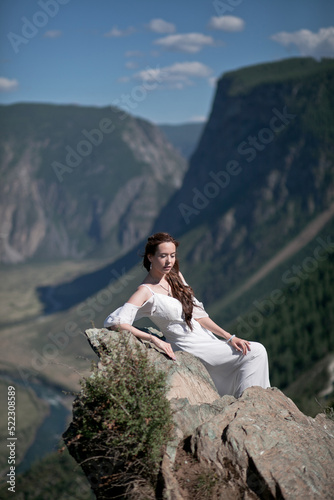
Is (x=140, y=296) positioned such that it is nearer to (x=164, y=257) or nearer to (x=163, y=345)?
(x=164, y=257)

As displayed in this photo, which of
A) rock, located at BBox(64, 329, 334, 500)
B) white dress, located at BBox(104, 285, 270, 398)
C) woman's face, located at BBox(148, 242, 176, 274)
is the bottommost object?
rock, located at BBox(64, 329, 334, 500)

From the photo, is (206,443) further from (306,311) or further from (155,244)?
(306,311)

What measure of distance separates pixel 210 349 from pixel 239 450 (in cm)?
331

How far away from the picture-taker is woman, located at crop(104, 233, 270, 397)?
1454 centimetres

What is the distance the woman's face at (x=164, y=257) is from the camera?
1451 cm

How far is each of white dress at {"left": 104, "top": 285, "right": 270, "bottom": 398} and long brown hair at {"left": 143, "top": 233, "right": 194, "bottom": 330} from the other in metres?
0.17

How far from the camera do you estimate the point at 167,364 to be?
567 inches

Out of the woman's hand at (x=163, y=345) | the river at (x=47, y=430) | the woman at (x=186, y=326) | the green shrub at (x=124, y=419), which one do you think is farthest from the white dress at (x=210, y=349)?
the river at (x=47, y=430)

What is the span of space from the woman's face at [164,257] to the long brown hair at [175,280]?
9cm

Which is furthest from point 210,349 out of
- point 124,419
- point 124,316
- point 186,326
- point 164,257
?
point 124,419

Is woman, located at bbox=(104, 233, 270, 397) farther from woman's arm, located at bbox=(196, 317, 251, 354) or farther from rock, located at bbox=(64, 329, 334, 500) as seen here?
rock, located at bbox=(64, 329, 334, 500)

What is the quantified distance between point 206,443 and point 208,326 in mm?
3590

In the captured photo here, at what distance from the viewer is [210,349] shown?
1499cm

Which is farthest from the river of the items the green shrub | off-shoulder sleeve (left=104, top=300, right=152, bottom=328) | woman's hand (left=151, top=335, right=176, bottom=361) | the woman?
the green shrub
